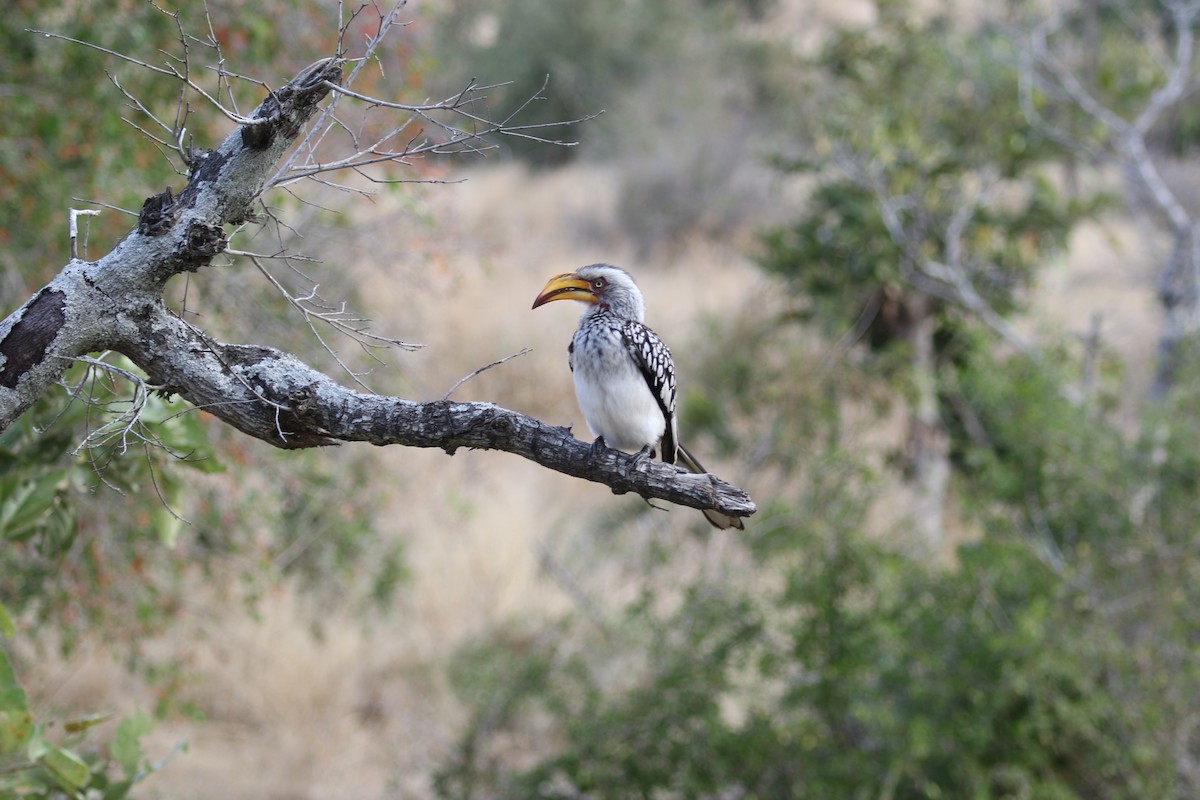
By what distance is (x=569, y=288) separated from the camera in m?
3.61

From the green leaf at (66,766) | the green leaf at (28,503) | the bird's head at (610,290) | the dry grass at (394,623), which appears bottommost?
the green leaf at (66,766)

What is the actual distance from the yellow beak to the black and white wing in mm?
148

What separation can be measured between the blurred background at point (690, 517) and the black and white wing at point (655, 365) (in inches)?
27.5

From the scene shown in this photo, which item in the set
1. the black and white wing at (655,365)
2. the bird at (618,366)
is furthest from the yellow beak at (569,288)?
the black and white wing at (655,365)

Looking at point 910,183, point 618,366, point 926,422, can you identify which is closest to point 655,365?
point 618,366

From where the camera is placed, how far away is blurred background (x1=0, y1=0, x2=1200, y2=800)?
5.01 meters

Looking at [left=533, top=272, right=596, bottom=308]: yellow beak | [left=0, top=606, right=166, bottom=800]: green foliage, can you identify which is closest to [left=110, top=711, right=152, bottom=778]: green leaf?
[left=0, top=606, right=166, bottom=800]: green foliage

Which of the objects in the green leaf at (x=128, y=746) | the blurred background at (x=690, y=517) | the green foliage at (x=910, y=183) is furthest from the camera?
the green foliage at (x=910, y=183)

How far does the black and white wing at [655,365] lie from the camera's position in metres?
3.61

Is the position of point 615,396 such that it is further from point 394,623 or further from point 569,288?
point 394,623

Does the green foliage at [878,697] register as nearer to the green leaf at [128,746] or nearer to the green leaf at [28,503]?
the green leaf at [128,746]

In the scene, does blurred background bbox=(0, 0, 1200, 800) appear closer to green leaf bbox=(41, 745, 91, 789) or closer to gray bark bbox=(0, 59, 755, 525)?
green leaf bbox=(41, 745, 91, 789)

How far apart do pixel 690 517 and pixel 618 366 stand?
16.7 feet

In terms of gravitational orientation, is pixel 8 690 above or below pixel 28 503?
below
